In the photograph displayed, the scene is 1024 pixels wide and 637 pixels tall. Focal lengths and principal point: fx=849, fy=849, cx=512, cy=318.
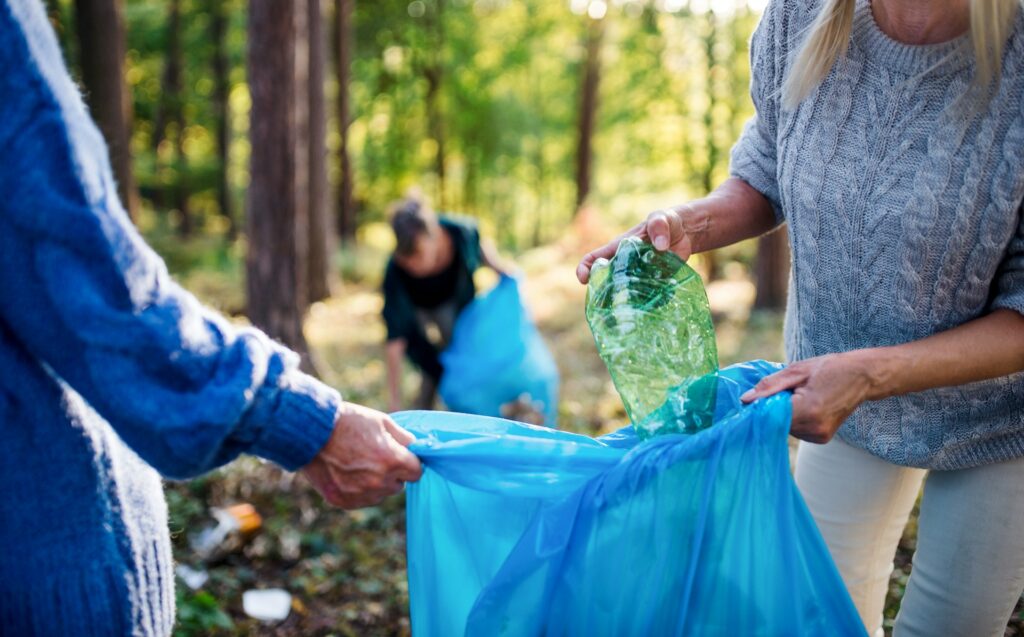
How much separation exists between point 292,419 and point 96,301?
0.37 metres

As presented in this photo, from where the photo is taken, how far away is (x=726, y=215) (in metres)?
2.10

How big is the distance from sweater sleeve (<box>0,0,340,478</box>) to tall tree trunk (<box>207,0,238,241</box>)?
1795 centimetres

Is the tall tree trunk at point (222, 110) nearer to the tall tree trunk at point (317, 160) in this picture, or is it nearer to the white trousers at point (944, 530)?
the tall tree trunk at point (317, 160)

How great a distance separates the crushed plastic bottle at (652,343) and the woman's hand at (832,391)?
273mm

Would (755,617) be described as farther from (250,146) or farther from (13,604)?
(250,146)

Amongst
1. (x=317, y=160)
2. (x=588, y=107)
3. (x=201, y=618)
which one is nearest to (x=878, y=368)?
(x=201, y=618)

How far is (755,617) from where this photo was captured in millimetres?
1642

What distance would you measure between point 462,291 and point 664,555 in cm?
394

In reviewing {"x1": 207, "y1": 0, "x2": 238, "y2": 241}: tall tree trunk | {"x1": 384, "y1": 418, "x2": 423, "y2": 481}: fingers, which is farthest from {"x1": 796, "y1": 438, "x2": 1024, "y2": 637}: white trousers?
{"x1": 207, "y1": 0, "x2": 238, "y2": 241}: tall tree trunk

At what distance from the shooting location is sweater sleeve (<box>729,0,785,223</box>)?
2018mm

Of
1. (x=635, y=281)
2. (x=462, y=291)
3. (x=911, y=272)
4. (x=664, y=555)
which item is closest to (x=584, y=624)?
(x=664, y=555)

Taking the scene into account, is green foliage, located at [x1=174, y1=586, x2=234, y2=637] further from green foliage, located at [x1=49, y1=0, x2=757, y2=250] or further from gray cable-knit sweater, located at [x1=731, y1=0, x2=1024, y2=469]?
green foliage, located at [x1=49, y1=0, x2=757, y2=250]

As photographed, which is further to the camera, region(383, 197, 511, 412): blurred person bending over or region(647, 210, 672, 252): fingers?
region(383, 197, 511, 412): blurred person bending over

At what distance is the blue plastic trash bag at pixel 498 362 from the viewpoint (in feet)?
16.5
